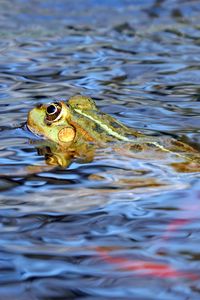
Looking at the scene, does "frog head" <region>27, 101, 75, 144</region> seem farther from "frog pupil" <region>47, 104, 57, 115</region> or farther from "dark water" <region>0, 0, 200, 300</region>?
"dark water" <region>0, 0, 200, 300</region>

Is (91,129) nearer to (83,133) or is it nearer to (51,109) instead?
(83,133)

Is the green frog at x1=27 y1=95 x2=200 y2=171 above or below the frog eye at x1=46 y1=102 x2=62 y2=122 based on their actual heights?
below

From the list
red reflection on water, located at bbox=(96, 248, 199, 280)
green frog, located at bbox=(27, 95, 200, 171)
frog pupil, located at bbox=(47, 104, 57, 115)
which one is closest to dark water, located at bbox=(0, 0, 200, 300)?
red reflection on water, located at bbox=(96, 248, 199, 280)

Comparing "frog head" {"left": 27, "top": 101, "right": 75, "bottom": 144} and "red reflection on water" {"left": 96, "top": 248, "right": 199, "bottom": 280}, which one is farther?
"frog head" {"left": 27, "top": 101, "right": 75, "bottom": 144}

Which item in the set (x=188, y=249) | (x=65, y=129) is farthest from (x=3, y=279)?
(x=65, y=129)

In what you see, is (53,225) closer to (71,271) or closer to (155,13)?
(71,271)

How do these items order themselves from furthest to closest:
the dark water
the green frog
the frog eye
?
the frog eye → the green frog → the dark water

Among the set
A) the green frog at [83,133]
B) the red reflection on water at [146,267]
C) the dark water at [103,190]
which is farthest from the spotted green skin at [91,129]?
the red reflection on water at [146,267]

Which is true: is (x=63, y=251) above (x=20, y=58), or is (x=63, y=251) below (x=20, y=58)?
below
